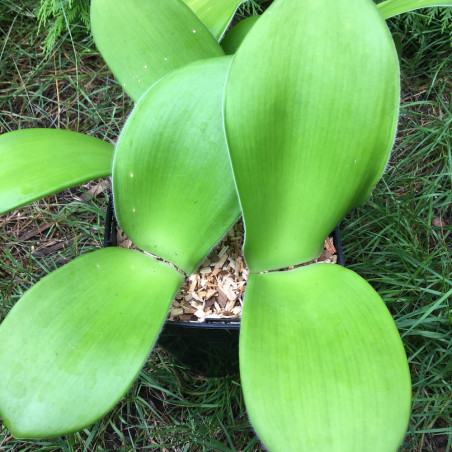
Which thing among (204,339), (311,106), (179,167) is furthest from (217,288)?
(311,106)

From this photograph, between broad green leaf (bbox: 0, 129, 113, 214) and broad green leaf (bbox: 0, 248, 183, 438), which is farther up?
broad green leaf (bbox: 0, 129, 113, 214)

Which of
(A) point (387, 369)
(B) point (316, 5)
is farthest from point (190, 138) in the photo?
(A) point (387, 369)

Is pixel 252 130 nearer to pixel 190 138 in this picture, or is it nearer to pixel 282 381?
pixel 190 138

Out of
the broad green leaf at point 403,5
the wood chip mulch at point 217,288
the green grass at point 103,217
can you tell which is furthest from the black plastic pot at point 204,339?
the broad green leaf at point 403,5

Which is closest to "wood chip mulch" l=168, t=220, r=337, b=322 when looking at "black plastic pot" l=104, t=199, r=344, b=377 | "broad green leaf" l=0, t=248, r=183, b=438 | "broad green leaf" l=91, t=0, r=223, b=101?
"black plastic pot" l=104, t=199, r=344, b=377

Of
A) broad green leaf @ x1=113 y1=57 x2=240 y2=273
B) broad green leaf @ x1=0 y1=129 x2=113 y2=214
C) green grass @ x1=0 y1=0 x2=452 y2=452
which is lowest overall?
green grass @ x1=0 y1=0 x2=452 y2=452

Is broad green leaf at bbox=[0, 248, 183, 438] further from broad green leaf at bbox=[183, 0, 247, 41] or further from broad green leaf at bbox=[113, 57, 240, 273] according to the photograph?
broad green leaf at bbox=[183, 0, 247, 41]

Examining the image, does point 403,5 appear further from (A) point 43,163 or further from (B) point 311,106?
(A) point 43,163
